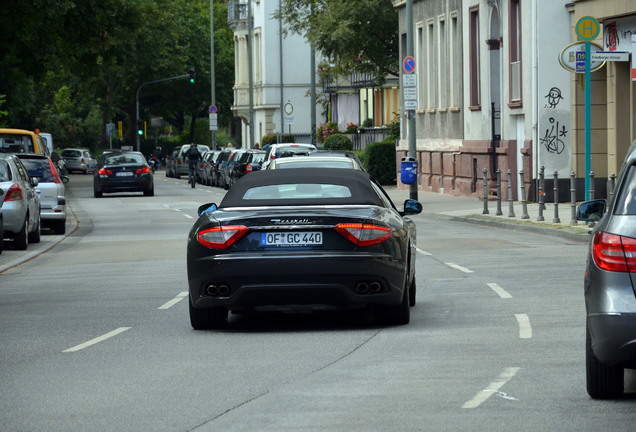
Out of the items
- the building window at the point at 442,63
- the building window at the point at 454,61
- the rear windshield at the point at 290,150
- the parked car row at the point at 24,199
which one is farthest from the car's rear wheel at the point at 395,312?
the building window at the point at 442,63

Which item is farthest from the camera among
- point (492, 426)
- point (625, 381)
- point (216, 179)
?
point (216, 179)

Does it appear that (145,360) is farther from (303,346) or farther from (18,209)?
(18,209)

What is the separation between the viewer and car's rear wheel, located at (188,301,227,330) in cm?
1145

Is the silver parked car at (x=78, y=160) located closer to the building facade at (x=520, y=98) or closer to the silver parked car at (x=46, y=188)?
the building facade at (x=520, y=98)

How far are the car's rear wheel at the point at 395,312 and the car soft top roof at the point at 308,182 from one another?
851mm

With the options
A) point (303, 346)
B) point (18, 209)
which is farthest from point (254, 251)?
point (18, 209)

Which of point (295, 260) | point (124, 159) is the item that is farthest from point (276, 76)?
point (295, 260)

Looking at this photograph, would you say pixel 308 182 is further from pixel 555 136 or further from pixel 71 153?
pixel 71 153

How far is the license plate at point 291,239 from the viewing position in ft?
35.9

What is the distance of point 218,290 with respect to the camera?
11.1m

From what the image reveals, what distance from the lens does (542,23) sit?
111ft

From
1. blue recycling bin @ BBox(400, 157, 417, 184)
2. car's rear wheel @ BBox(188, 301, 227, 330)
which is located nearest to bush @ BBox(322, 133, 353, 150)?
blue recycling bin @ BBox(400, 157, 417, 184)

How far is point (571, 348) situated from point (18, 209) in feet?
45.7

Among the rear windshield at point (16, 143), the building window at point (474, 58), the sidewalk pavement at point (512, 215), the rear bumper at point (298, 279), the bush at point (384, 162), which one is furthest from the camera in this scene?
the bush at point (384, 162)
